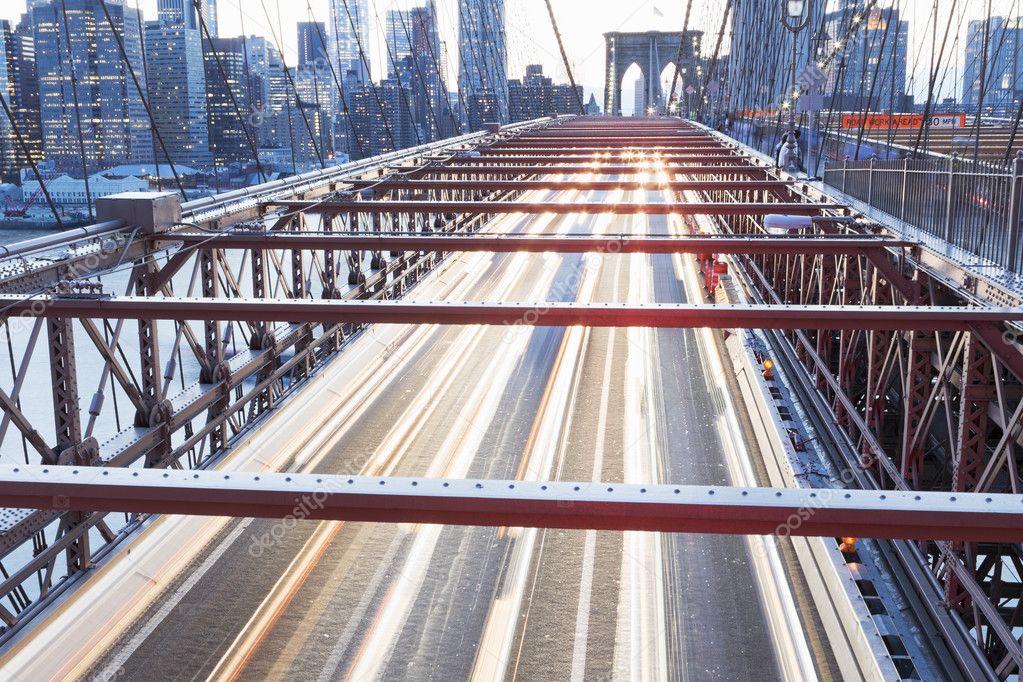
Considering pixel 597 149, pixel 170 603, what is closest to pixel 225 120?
pixel 170 603

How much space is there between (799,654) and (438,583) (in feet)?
14.3

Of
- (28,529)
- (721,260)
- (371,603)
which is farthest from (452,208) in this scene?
(721,260)

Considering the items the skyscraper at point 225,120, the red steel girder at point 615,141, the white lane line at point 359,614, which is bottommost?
the white lane line at point 359,614

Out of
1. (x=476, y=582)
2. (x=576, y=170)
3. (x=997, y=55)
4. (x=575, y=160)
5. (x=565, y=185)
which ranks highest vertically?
(x=997, y=55)

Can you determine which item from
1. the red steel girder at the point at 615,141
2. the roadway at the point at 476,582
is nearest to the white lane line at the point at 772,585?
the roadway at the point at 476,582

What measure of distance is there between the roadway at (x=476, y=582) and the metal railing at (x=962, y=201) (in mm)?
4698

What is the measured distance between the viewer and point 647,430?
19.3m

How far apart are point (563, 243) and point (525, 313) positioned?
4.29 meters

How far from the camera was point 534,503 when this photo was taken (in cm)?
522

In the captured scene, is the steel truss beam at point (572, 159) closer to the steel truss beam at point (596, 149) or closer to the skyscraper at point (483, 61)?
the steel truss beam at point (596, 149)

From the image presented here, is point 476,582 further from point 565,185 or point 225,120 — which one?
point 225,120

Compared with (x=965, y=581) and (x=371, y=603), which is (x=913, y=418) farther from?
(x=371, y=603)

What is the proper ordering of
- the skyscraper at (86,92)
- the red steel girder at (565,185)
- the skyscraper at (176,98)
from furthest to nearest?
the skyscraper at (176,98) < the red steel girder at (565,185) < the skyscraper at (86,92)

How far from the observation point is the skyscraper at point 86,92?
18031 mm
